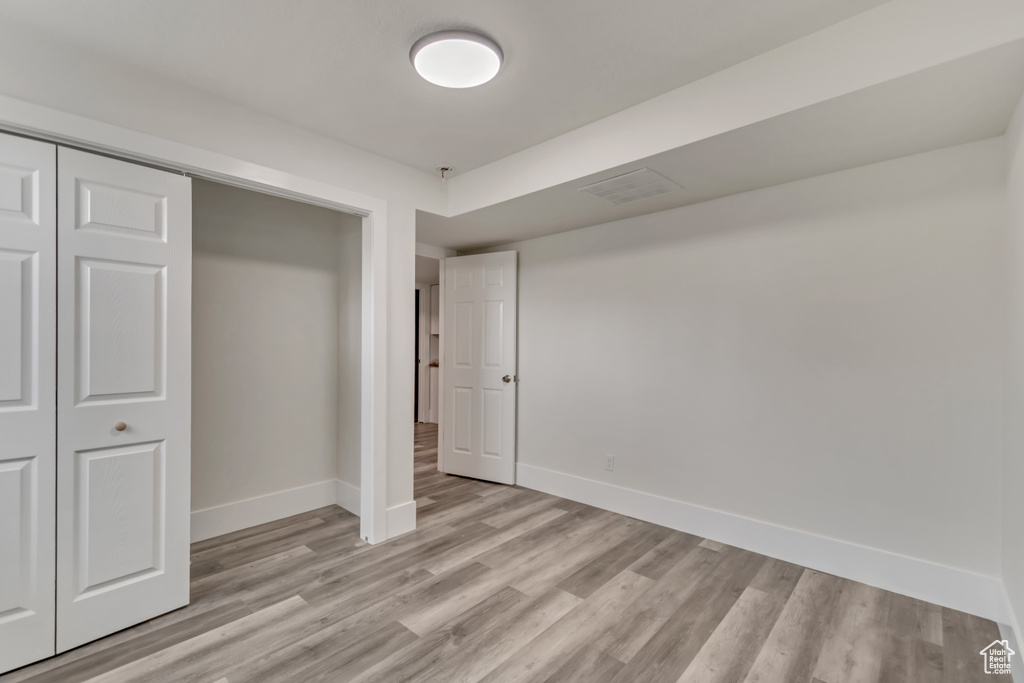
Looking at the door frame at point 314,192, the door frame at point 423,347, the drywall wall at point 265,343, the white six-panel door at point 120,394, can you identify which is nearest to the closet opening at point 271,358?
the drywall wall at point 265,343

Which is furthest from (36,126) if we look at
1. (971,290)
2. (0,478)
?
(971,290)

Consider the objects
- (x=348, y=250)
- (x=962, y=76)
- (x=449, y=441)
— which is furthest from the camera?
(x=449, y=441)

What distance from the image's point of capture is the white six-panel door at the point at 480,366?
14.7ft

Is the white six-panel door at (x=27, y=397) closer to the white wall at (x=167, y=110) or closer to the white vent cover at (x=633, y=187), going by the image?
the white wall at (x=167, y=110)

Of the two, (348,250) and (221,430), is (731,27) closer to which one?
(348,250)

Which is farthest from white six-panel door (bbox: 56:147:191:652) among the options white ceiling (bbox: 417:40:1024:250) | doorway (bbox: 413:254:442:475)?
doorway (bbox: 413:254:442:475)

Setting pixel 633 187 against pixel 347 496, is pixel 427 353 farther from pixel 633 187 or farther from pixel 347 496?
pixel 633 187

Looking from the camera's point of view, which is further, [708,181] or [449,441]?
[449,441]

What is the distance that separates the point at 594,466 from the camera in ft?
12.9

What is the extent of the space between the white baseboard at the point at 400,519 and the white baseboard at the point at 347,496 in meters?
0.55

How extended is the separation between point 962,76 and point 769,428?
6.54ft

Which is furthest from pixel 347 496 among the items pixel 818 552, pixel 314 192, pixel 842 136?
pixel 842 136

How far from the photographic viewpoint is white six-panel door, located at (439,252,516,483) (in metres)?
4.48

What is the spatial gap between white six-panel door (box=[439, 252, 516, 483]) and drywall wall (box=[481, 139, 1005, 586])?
2.26 ft
